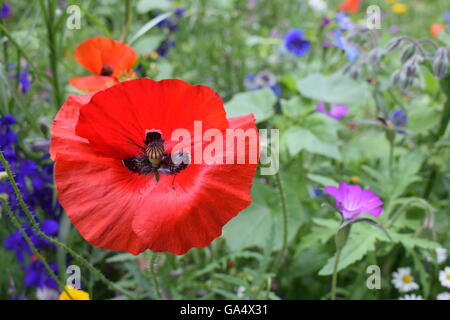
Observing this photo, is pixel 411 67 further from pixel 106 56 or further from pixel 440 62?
pixel 106 56

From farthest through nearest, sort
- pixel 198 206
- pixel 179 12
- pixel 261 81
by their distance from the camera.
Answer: pixel 179 12, pixel 261 81, pixel 198 206

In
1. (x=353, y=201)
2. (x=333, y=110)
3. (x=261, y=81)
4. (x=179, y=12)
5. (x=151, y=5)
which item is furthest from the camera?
(x=179, y=12)

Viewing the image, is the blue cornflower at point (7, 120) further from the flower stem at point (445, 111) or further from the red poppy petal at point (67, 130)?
the flower stem at point (445, 111)

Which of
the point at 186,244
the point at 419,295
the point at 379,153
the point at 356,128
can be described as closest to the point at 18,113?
the point at 186,244

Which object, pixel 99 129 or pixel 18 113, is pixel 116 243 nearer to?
pixel 99 129

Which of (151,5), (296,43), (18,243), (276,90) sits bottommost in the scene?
(18,243)

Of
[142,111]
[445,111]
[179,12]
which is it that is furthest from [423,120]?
[179,12]

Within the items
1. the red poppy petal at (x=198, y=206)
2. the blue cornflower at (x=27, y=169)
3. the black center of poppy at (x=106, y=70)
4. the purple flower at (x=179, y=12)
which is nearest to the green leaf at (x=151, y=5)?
the purple flower at (x=179, y=12)

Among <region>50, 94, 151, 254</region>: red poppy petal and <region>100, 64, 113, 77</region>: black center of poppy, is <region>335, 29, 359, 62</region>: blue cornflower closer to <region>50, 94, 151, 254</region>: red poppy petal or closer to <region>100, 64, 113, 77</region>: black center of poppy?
<region>100, 64, 113, 77</region>: black center of poppy
